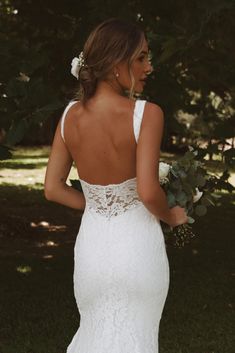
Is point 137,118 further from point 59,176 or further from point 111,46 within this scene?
point 59,176

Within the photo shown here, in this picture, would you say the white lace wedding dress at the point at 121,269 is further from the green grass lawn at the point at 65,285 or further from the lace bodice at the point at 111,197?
Answer: the green grass lawn at the point at 65,285

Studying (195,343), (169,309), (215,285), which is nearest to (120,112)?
(195,343)

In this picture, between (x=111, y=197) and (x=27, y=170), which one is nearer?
(x=111, y=197)

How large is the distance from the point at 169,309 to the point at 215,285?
117cm

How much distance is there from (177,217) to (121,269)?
35 cm

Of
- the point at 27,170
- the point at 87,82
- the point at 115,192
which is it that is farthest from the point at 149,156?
the point at 27,170

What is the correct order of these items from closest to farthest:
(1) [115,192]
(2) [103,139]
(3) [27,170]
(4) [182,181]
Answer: (2) [103,139]
(1) [115,192]
(4) [182,181]
(3) [27,170]

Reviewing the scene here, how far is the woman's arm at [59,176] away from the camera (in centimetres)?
358

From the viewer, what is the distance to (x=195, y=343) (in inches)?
232

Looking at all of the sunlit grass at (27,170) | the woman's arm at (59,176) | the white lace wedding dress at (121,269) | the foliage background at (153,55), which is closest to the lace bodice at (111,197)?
the white lace wedding dress at (121,269)

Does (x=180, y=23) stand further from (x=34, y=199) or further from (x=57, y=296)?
(x=34, y=199)

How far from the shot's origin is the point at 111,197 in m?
3.49

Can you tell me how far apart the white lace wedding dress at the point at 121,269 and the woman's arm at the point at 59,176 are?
13 cm

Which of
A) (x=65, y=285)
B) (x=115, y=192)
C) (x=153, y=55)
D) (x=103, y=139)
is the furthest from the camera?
(x=65, y=285)
